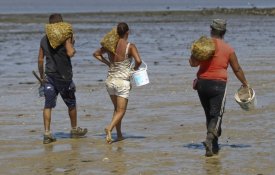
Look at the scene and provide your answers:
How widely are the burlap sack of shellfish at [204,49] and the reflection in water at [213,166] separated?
117cm

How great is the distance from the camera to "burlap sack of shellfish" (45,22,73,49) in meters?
10.9

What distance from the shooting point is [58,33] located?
431 inches

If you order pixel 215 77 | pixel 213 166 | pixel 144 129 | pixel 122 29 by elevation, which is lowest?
pixel 144 129

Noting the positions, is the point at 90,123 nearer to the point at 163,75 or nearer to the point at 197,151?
the point at 197,151

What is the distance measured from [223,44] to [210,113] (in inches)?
32.7

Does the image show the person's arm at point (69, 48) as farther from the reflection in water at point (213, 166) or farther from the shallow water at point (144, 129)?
the reflection in water at point (213, 166)

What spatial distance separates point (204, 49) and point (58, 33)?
2211 mm

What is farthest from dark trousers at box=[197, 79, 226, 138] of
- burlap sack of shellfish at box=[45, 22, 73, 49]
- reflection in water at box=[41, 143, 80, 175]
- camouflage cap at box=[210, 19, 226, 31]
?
burlap sack of shellfish at box=[45, 22, 73, 49]

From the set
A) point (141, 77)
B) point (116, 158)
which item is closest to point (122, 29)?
point (141, 77)

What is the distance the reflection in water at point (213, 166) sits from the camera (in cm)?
912

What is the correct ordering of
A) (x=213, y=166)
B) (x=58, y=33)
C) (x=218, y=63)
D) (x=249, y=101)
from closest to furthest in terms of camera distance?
Answer: (x=213, y=166), (x=218, y=63), (x=249, y=101), (x=58, y=33)

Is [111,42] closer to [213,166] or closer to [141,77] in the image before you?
[141,77]

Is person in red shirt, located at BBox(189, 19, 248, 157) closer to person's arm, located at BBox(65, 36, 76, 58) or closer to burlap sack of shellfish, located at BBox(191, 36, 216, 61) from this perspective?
burlap sack of shellfish, located at BBox(191, 36, 216, 61)

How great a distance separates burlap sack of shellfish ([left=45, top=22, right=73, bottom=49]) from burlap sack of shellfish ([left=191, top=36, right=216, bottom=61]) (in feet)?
6.40
